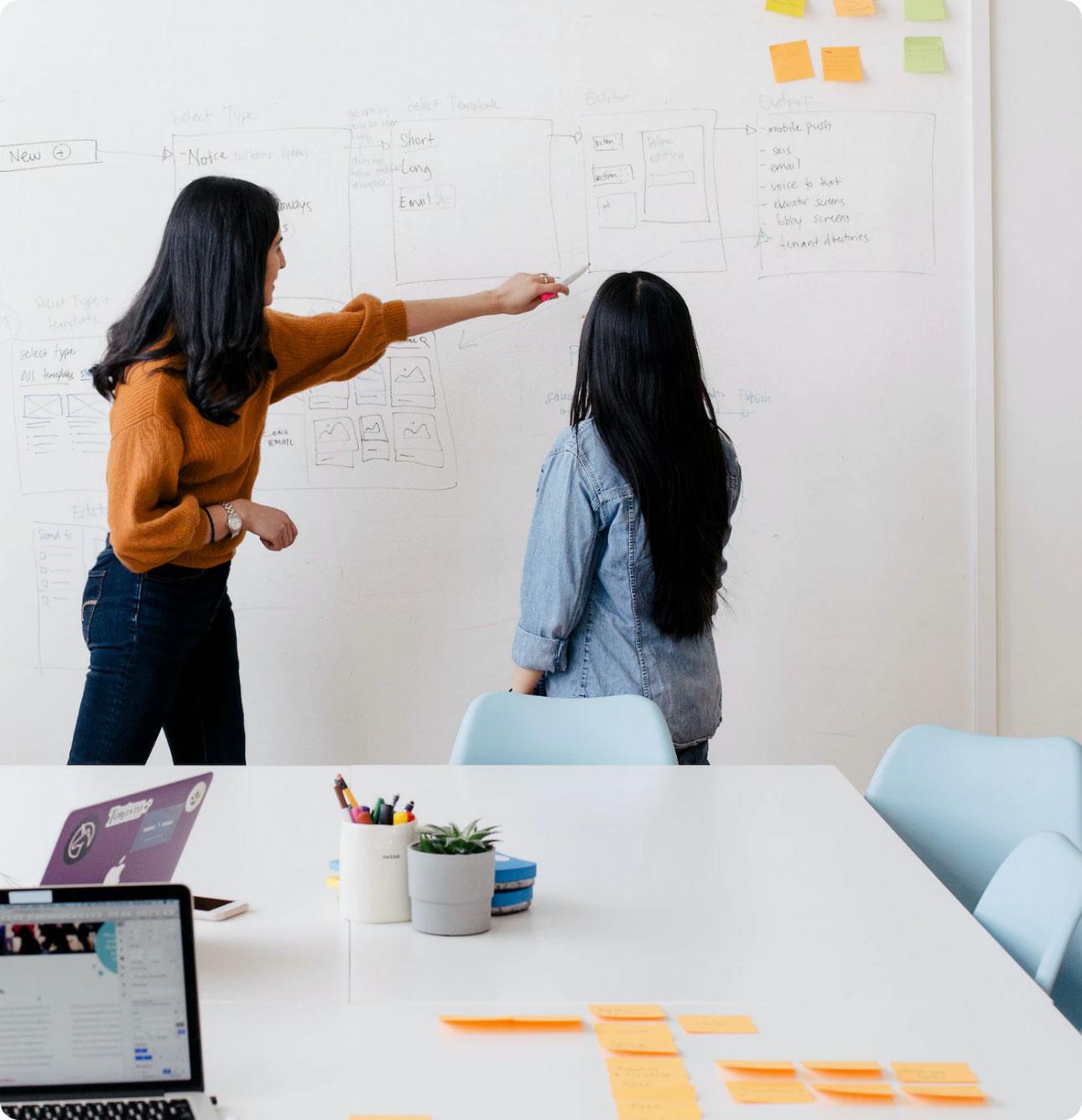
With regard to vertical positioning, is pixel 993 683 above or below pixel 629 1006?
below

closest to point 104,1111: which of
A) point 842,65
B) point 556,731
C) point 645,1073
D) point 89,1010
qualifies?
point 89,1010

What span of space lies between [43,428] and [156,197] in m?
0.64

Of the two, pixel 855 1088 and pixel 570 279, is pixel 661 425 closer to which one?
pixel 570 279

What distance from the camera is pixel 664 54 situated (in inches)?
125

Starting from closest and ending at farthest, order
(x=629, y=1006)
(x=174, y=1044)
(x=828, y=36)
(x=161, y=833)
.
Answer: (x=174, y=1044), (x=629, y=1006), (x=161, y=833), (x=828, y=36)

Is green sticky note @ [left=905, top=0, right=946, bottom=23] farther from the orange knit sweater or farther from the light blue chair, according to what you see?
the light blue chair

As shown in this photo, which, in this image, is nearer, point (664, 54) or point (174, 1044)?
point (174, 1044)

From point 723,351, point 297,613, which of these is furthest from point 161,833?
point 723,351

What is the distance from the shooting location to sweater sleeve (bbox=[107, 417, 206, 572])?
94.5 inches

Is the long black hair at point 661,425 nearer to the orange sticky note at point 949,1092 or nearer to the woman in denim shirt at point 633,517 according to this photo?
the woman in denim shirt at point 633,517

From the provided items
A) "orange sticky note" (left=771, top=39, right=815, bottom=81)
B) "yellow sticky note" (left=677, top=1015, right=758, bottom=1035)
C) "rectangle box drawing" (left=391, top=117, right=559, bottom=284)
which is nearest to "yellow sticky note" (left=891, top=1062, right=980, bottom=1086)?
"yellow sticky note" (left=677, top=1015, right=758, bottom=1035)

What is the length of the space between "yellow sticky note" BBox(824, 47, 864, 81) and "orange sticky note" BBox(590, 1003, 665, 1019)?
8.43 feet

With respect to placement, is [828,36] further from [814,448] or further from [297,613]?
[297,613]

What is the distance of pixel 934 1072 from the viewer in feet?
3.60
